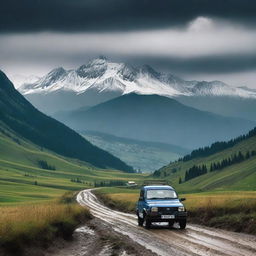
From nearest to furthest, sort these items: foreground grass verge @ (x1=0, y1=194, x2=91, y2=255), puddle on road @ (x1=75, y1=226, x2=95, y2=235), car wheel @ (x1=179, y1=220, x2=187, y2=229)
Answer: foreground grass verge @ (x1=0, y1=194, x2=91, y2=255), puddle on road @ (x1=75, y1=226, x2=95, y2=235), car wheel @ (x1=179, y1=220, x2=187, y2=229)

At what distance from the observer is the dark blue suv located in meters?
40.3

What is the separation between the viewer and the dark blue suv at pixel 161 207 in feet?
132

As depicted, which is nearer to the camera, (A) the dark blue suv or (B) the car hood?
(A) the dark blue suv

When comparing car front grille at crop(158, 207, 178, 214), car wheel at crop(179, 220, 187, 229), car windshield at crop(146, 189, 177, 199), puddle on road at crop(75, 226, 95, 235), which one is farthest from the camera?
car windshield at crop(146, 189, 177, 199)

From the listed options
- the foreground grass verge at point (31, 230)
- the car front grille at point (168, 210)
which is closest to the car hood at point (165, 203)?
the car front grille at point (168, 210)

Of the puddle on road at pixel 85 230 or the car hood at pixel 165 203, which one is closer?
the puddle on road at pixel 85 230

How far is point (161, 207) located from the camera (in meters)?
40.6

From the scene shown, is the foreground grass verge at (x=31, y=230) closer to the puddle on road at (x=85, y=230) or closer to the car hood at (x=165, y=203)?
the puddle on road at (x=85, y=230)

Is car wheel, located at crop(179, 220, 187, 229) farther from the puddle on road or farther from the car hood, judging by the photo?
the puddle on road

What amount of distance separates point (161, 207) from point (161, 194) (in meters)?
3.33

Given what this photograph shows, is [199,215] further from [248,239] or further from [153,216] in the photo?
[248,239]

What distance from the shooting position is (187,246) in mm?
29078

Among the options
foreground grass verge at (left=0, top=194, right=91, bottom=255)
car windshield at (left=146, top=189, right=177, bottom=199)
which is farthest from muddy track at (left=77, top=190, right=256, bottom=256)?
foreground grass verge at (left=0, top=194, right=91, bottom=255)

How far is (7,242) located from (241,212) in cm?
2333
